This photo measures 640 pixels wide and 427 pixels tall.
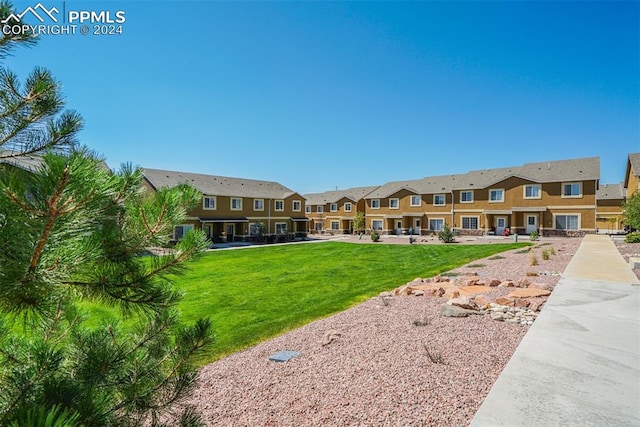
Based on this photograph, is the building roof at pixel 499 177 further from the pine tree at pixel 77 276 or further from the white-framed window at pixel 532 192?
the pine tree at pixel 77 276

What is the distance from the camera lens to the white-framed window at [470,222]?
3816 centimetres

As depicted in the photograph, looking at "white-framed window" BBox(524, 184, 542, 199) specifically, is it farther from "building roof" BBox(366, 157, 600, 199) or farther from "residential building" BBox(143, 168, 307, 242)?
"residential building" BBox(143, 168, 307, 242)

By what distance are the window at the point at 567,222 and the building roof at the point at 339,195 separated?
2557 cm

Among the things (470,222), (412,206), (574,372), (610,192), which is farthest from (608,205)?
(574,372)

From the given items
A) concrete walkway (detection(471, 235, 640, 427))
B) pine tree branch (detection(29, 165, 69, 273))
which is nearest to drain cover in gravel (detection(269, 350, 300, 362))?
concrete walkway (detection(471, 235, 640, 427))

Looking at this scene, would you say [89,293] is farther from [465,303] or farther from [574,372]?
[465,303]

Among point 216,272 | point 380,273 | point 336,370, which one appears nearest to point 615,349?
point 336,370

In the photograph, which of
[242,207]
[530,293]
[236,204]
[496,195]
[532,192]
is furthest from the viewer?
[496,195]

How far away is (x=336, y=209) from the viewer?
2076 inches

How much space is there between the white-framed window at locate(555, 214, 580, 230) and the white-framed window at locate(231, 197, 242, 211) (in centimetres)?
3419

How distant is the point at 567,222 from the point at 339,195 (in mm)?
31189

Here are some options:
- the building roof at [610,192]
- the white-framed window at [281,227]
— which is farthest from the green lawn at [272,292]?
the building roof at [610,192]

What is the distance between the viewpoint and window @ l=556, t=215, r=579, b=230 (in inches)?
1249

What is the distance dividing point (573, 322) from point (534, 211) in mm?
34445
